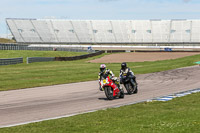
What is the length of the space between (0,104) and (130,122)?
7.88 m

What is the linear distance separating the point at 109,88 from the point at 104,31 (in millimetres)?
100968

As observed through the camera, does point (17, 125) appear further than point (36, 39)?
No

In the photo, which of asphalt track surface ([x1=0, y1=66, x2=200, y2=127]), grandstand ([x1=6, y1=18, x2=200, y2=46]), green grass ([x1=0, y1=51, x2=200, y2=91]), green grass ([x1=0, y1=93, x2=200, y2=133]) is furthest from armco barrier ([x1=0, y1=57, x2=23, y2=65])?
grandstand ([x1=6, y1=18, x2=200, y2=46])

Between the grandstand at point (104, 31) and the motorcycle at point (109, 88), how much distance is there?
93221 millimetres

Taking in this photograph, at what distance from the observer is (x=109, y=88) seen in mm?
17172

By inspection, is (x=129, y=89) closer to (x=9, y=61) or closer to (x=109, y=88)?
(x=109, y=88)

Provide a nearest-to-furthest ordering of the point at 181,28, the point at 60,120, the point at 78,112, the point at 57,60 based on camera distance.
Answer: the point at 60,120
the point at 78,112
the point at 57,60
the point at 181,28

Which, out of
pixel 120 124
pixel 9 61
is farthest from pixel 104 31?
pixel 120 124

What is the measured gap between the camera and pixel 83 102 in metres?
16.4

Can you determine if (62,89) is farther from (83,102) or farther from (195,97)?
(195,97)

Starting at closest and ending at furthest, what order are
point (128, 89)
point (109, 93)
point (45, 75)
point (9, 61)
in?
1. point (109, 93)
2. point (128, 89)
3. point (45, 75)
4. point (9, 61)

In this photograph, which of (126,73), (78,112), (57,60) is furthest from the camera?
(57,60)

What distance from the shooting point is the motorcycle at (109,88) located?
16.8 metres

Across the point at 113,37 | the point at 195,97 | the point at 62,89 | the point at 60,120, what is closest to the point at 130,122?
the point at 60,120
